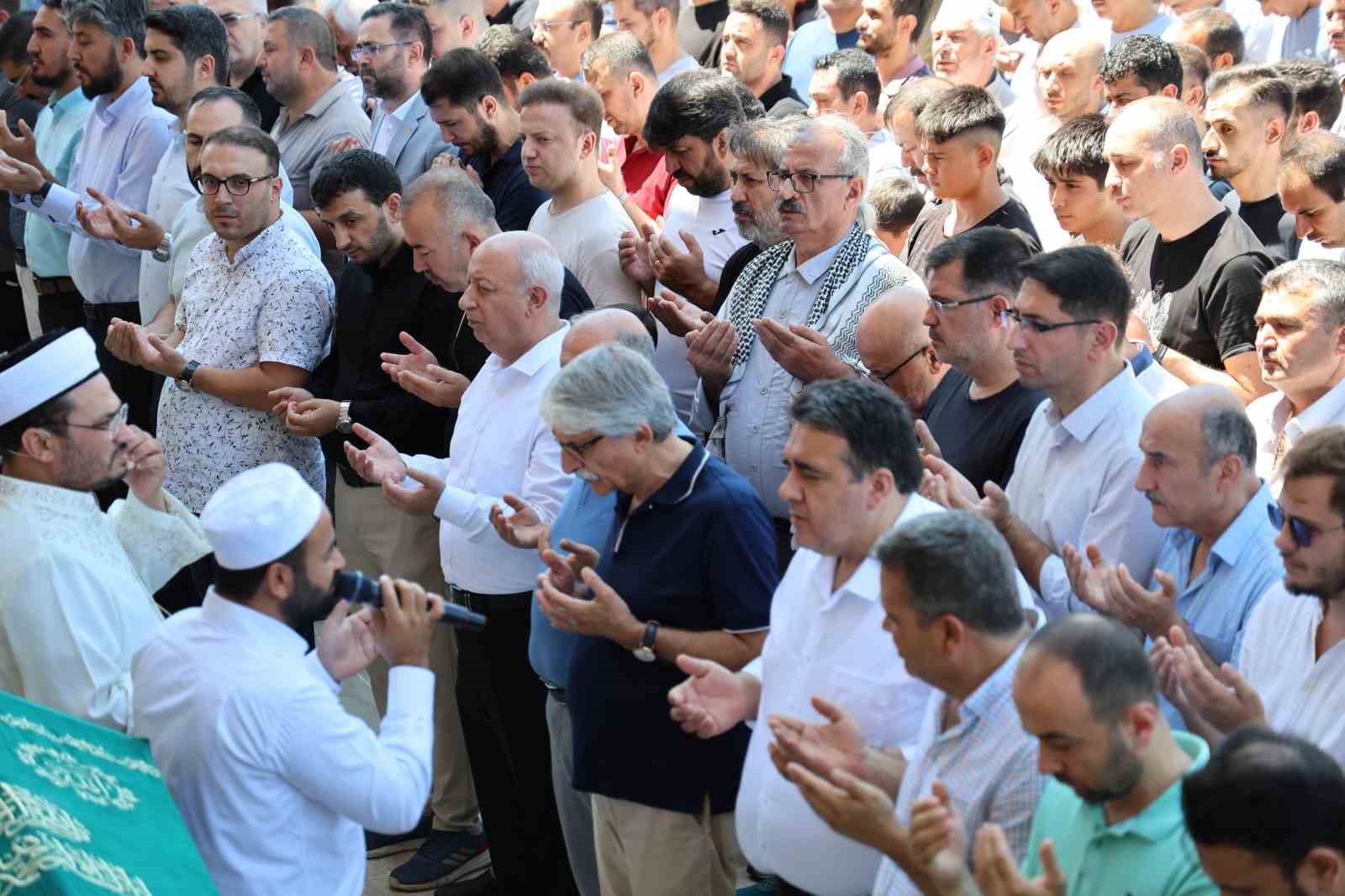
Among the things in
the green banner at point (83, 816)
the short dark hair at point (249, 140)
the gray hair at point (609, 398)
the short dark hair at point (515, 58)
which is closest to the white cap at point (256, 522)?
the green banner at point (83, 816)

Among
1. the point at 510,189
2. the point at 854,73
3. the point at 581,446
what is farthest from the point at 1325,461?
the point at 854,73

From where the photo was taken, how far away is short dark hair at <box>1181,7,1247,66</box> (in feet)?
24.3

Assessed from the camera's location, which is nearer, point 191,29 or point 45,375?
point 45,375

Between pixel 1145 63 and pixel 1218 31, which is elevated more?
pixel 1145 63

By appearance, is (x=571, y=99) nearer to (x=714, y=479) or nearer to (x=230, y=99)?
(x=230, y=99)

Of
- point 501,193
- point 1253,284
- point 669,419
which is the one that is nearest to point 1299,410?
point 1253,284

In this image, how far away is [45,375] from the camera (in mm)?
3723

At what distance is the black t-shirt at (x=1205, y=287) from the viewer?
4586 millimetres

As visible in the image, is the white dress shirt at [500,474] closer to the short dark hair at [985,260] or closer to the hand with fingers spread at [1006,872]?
the short dark hair at [985,260]

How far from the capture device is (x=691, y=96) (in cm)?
552

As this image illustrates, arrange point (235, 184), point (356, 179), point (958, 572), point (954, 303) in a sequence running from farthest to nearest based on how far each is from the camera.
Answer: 1. point (235, 184)
2. point (356, 179)
3. point (954, 303)
4. point (958, 572)

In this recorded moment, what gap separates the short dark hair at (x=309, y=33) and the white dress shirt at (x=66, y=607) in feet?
13.5

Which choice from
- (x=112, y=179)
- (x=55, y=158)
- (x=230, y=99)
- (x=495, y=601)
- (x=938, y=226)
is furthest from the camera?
(x=55, y=158)

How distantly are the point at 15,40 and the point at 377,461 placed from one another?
6203 mm
